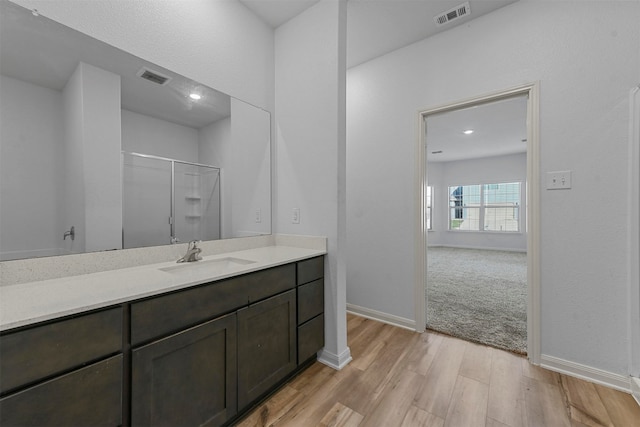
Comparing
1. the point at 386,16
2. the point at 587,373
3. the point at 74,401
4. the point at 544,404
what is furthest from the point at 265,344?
the point at 386,16

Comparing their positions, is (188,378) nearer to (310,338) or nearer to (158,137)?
(310,338)

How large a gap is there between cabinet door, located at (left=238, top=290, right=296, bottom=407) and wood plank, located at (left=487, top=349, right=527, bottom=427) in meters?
1.21

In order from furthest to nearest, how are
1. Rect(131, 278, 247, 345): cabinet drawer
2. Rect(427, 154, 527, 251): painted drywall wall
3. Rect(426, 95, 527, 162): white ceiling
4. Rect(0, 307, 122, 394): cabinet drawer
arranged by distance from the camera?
Rect(427, 154, 527, 251): painted drywall wall
Rect(426, 95, 527, 162): white ceiling
Rect(131, 278, 247, 345): cabinet drawer
Rect(0, 307, 122, 394): cabinet drawer

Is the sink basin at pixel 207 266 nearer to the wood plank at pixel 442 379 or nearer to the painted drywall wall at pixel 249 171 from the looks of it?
the painted drywall wall at pixel 249 171

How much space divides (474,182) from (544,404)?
7.34 metres

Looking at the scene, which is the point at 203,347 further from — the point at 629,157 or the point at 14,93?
the point at 629,157

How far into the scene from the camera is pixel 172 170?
1653 millimetres

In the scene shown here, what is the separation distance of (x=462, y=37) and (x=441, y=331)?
104 inches

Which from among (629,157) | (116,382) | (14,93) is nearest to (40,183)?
(14,93)

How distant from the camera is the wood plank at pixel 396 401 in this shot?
1376 millimetres

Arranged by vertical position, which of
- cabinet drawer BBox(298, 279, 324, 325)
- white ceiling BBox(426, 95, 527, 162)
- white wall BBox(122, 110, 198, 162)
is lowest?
cabinet drawer BBox(298, 279, 324, 325)

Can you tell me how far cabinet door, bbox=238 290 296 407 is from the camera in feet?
4.36

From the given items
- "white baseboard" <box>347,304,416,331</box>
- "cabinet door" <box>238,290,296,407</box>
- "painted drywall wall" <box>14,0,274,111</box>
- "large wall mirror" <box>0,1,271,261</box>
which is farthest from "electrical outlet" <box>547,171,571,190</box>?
"large wall mirror" <box>0,1,271,261</box>

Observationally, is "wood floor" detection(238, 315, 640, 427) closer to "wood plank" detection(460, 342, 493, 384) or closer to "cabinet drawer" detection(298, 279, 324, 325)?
"wood plank" detection(460, 342, 493, 384)
